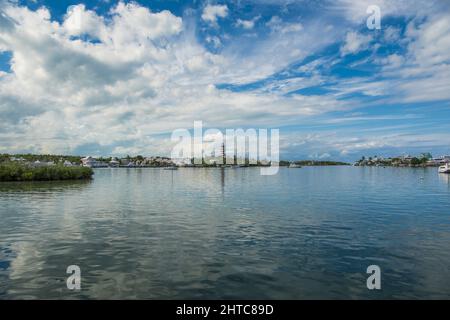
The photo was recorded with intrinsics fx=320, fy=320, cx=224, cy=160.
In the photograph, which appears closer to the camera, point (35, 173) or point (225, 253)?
point (225, 253)

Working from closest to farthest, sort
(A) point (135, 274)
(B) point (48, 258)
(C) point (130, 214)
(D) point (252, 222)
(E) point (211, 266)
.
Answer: (A) point (135, 274) < (E) point (211, 266) < (B) point (48, 258) < (D) point (252, 222) < (C) point (130, 214)

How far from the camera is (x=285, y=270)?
77.9 ft

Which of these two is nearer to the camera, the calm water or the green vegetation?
the calm water

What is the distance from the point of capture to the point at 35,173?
13262cm

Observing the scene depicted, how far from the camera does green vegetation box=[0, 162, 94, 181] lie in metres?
126

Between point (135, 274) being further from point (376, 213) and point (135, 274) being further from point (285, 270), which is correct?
point (376, 213)

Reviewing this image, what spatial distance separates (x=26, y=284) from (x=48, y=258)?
5.97 m

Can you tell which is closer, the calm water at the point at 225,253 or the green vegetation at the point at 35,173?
the calm water at the point at 225,253

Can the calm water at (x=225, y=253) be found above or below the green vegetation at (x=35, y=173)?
below

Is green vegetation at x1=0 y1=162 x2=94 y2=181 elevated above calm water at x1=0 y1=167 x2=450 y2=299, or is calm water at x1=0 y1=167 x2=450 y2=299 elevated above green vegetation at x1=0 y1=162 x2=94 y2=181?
green vegetation at x1=0 y1=162 x2=94 y2=181

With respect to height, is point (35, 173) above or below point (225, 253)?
above

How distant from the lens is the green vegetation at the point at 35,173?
126287mm
